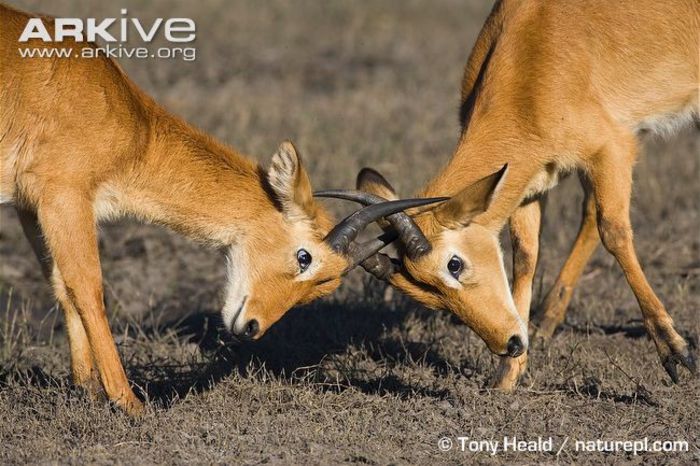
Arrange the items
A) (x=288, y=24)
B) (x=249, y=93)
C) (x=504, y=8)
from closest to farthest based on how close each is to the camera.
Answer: (x=504, y=8) < (x=249, y=93) < (x=288, y=24)

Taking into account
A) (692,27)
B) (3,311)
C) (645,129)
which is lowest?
(3,311)

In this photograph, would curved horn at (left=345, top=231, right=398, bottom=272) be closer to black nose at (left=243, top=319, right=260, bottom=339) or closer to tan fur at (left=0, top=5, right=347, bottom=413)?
tan fur at (left=0, top=5, right=347, bottom=413)

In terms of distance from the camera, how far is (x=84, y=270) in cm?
689

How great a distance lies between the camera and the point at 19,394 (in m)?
7.07

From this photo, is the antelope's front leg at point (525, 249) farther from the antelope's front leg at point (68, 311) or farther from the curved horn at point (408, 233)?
the antelope's front leg at point (68, 311)

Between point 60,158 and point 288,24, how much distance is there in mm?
11154

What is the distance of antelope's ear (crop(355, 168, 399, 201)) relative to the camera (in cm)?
736

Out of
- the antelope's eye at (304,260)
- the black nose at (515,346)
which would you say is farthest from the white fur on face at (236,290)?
the black nose at (515,346)

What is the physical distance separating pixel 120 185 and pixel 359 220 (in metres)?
1.53

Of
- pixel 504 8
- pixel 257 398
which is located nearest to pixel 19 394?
pixel 257 398

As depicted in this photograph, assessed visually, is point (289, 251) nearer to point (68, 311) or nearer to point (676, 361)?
point (68, 311)

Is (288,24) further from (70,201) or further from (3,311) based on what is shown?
(70,201)

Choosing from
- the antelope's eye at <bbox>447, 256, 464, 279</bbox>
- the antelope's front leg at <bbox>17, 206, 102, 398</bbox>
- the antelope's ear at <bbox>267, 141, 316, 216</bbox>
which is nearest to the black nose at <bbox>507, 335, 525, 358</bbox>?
the antelope's eye at <bbox>447, 256, 464, 279</bbox>

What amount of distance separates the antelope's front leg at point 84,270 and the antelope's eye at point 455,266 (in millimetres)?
2040
